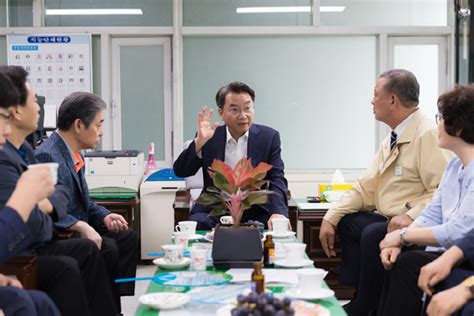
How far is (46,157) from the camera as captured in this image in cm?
313

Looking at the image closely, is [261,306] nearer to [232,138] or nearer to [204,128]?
[204,128]

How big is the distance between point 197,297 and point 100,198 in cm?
338

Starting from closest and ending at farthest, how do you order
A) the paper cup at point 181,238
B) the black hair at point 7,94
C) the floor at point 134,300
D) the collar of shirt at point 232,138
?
1. the black hair at point 7,94
2. the paper cup at point 181,238
3. the collar of shirt at point 232,138
4. the floor at point 134,300

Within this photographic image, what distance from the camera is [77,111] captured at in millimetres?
3287

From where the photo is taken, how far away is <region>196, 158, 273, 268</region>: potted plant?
2496 millimetres

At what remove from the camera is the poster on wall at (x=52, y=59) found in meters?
5.86

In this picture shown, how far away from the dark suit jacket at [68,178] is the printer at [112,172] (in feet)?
6.25

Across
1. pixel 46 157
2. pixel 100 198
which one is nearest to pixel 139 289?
pixel 100 198

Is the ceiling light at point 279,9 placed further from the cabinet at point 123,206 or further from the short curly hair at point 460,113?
the short curly hair at point 460,113

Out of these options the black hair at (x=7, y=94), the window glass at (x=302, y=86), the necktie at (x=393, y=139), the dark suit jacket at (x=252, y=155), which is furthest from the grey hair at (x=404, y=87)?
the window glass at (x=302, y=86)

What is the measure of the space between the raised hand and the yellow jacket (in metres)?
0.93

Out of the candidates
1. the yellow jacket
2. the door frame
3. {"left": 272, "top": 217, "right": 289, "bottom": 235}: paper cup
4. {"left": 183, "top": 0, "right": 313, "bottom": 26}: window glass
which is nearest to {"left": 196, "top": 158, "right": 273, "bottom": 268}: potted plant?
Result: {"left": 272, "top": 217, "right": 289, "bottom": 235}: paper cup

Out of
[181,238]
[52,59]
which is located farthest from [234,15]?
[181,238]

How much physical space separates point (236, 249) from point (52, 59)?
3983 mm
